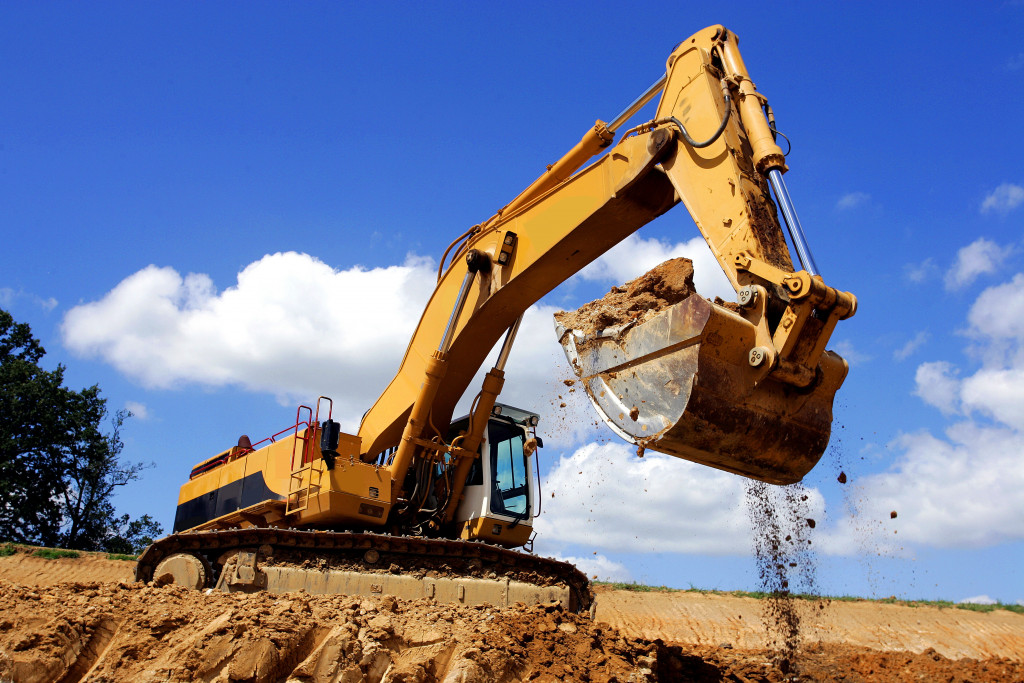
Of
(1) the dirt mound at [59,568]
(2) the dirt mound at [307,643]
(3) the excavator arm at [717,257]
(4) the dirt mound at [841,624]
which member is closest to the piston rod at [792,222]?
(3) the excavator arm at [717,257]

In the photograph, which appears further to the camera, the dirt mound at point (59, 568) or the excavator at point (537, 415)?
the dirt mound at point (59, 568)

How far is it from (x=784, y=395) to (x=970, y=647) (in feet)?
40.9

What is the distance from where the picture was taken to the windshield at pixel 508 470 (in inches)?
342

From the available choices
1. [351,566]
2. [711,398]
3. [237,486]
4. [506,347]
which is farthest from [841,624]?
[711,398]

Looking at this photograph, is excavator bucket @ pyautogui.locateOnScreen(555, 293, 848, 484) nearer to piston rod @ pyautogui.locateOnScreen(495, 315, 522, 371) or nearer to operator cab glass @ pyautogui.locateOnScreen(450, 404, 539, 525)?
piston rod @ pyautogui.locateOnScreen(495, 315, 522, 371)

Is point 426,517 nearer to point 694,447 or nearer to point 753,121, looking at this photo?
point 694,447

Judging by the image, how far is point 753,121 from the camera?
5270 mm

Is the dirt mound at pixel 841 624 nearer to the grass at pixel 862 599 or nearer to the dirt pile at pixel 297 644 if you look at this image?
the grass at pixel 862 599

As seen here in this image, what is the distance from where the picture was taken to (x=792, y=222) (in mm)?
4844

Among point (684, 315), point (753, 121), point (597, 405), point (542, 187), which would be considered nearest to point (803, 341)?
point (684, 315)

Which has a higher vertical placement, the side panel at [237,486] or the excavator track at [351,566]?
the side panel at [237,486]

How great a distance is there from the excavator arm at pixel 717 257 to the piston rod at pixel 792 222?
0.4 inches

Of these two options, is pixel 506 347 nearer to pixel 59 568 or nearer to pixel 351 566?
pixel 351 566

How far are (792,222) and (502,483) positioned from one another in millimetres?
5000
